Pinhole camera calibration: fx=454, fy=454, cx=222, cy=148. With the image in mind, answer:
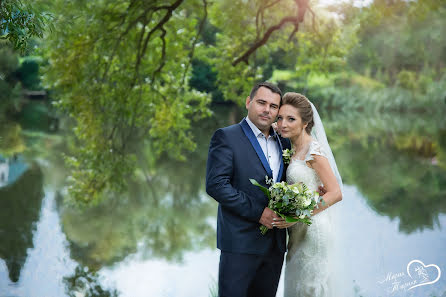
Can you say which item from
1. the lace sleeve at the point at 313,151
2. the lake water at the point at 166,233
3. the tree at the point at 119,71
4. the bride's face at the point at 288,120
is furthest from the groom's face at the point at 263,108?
the tree at the point at 119,71

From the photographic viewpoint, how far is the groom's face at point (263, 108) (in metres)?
2.78

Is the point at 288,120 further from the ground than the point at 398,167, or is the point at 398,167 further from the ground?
the point at 398,167

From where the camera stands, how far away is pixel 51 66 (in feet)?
22.1

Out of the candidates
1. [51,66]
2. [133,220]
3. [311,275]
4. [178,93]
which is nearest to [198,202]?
[133,220]

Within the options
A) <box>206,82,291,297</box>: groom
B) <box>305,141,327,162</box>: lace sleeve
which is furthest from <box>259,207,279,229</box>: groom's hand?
<box>305,141,327,162</box>: lace sleeve

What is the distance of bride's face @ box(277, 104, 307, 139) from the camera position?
296cm

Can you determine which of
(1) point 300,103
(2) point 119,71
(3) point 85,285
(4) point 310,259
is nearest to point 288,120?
(1) point 300,103

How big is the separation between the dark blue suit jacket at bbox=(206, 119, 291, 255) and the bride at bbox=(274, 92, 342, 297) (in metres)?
0.33

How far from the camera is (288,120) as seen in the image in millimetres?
2975

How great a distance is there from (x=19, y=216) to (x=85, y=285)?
328 centimetres

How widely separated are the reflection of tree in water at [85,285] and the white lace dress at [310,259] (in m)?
2.93

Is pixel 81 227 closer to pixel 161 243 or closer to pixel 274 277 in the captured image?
pixel 161 243

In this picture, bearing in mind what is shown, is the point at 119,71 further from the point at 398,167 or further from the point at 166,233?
the point at 398,167
